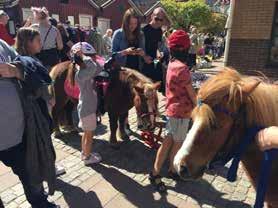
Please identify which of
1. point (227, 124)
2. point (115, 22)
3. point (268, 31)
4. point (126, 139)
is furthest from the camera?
point (115, 22)

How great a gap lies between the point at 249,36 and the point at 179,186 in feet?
23.9

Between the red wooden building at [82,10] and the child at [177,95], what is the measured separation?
63.7 feet

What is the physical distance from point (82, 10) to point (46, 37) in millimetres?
23318

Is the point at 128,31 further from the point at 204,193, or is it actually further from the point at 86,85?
the point at 204,193

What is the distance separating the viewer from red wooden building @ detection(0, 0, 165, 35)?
21.6 m

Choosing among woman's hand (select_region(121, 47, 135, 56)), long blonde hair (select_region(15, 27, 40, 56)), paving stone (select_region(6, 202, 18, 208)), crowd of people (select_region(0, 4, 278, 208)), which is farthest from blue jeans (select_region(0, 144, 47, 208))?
woman's hand (select_region(121, 47, 135, 56))

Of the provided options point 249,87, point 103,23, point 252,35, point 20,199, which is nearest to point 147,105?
point 20,199

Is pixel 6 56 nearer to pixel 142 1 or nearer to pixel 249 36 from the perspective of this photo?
pixel 249 36

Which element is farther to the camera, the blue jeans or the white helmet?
the white helmet

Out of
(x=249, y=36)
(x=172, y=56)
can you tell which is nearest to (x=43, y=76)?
(x=172, y=56)

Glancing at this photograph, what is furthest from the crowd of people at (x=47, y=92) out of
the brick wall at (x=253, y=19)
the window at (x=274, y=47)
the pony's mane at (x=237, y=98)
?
the window at (x=274, y=47)

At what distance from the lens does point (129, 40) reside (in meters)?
5.00

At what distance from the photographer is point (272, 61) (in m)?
9.84

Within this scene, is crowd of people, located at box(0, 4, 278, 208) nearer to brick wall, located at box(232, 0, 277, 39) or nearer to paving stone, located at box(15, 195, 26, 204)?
paving stone, located at box(15, 195, 26, 204)
